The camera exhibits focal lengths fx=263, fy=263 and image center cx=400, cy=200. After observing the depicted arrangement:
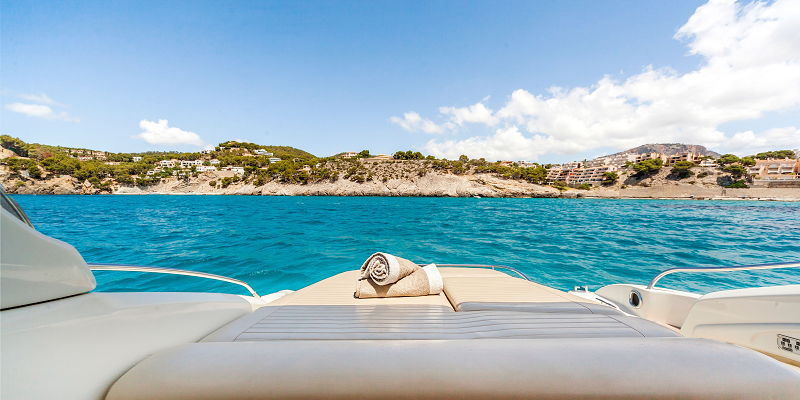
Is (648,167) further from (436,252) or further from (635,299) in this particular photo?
(635,299)

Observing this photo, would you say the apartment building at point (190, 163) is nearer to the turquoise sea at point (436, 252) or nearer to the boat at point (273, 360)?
the turquoise sea at point (436, 252)

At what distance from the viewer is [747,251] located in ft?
26.1

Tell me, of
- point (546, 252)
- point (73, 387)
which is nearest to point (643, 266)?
point (546, 252)

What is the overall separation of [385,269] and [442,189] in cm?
4988

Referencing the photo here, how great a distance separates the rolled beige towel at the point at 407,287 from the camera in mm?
2479

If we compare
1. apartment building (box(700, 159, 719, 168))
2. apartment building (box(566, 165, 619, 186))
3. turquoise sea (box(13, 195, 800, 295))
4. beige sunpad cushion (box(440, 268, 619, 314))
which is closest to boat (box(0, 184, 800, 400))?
beige sunpad cushion (box(440, 268, 619, 314))

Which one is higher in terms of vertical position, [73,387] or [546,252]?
[73,387]

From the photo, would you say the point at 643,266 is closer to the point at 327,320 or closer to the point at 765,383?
the point at 765,383

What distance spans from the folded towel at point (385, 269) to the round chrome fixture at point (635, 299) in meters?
2.54

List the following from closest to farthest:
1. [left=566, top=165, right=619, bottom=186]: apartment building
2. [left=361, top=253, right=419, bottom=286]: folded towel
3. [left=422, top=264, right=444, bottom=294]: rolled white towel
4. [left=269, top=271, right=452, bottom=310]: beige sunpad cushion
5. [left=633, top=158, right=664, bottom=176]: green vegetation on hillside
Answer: [left=269, top=271, right=452, bottom=310]: beige sunpad cushion < [left=361, top=253, right=419, bottom=286]: folded towel < [left=422, top=264, right=444, bottom=294]: rolled white towel < [left=633, top=158, right=664, bottom=176]: green vegetation on hillside < [left=566, top=165, right=619, bottom=186]: apartment building

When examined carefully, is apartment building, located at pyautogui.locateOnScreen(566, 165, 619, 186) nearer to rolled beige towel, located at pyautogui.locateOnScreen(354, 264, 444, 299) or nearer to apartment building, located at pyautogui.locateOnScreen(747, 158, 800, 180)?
apartment building, located at pyautogui.locateOnScreen(747, 158, 800, 180)

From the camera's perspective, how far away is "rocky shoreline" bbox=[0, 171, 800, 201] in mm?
48281

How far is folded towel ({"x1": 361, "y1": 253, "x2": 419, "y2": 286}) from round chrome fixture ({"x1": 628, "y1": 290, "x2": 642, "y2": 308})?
2542mm

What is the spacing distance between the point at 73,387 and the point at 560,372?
1595mm
